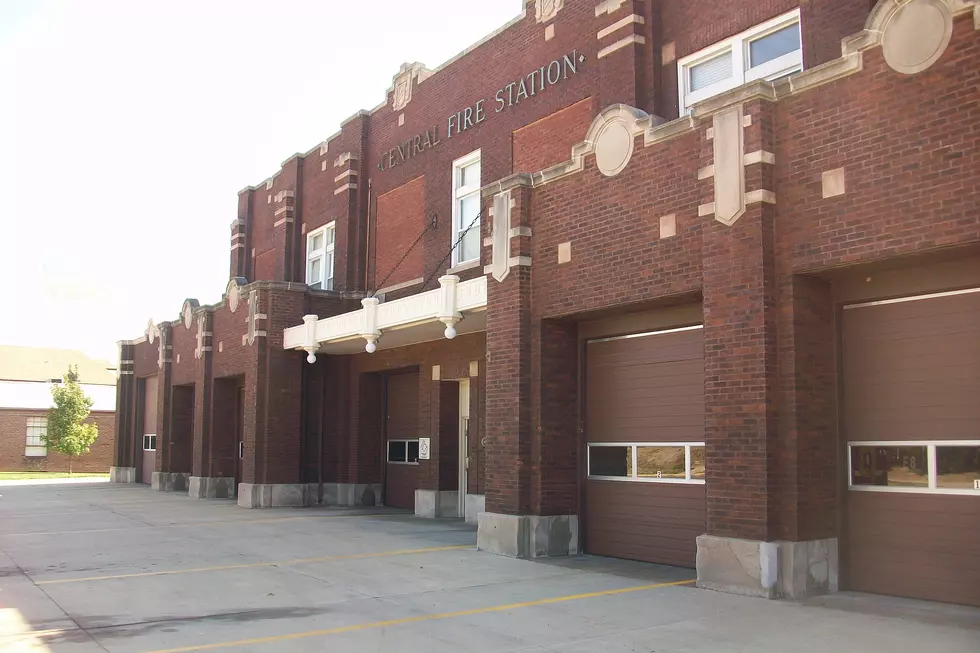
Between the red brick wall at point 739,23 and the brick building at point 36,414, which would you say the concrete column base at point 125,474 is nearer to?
the brick building at point 36,414

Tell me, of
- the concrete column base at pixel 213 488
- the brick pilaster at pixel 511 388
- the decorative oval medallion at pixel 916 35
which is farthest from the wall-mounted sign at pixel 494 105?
the concrete column base at pixel 213 488

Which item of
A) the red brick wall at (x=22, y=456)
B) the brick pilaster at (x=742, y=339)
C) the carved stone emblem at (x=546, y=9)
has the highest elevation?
the carved stone emblem at (x=546, y=9)

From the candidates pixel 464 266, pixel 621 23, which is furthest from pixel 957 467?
pixel 464 266

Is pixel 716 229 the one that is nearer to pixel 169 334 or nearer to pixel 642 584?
pixel 642 584

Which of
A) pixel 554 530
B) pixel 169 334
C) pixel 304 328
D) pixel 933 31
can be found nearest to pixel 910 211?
pixel 933 31

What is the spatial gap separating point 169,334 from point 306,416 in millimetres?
10850

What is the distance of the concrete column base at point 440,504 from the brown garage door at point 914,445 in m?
10.9

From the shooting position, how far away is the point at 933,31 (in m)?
8.84

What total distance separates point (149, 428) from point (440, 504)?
810 inches

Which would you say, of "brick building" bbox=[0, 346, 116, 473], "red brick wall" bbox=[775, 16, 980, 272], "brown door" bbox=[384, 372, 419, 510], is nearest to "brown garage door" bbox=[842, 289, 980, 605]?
"red brick wall" bbox=[775, 16, 980, 272]

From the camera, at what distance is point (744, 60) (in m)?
13.6

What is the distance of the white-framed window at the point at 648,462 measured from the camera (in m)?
11.9

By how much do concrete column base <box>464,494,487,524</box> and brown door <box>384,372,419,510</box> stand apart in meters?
3.33

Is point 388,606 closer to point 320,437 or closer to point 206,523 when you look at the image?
point 206,523
